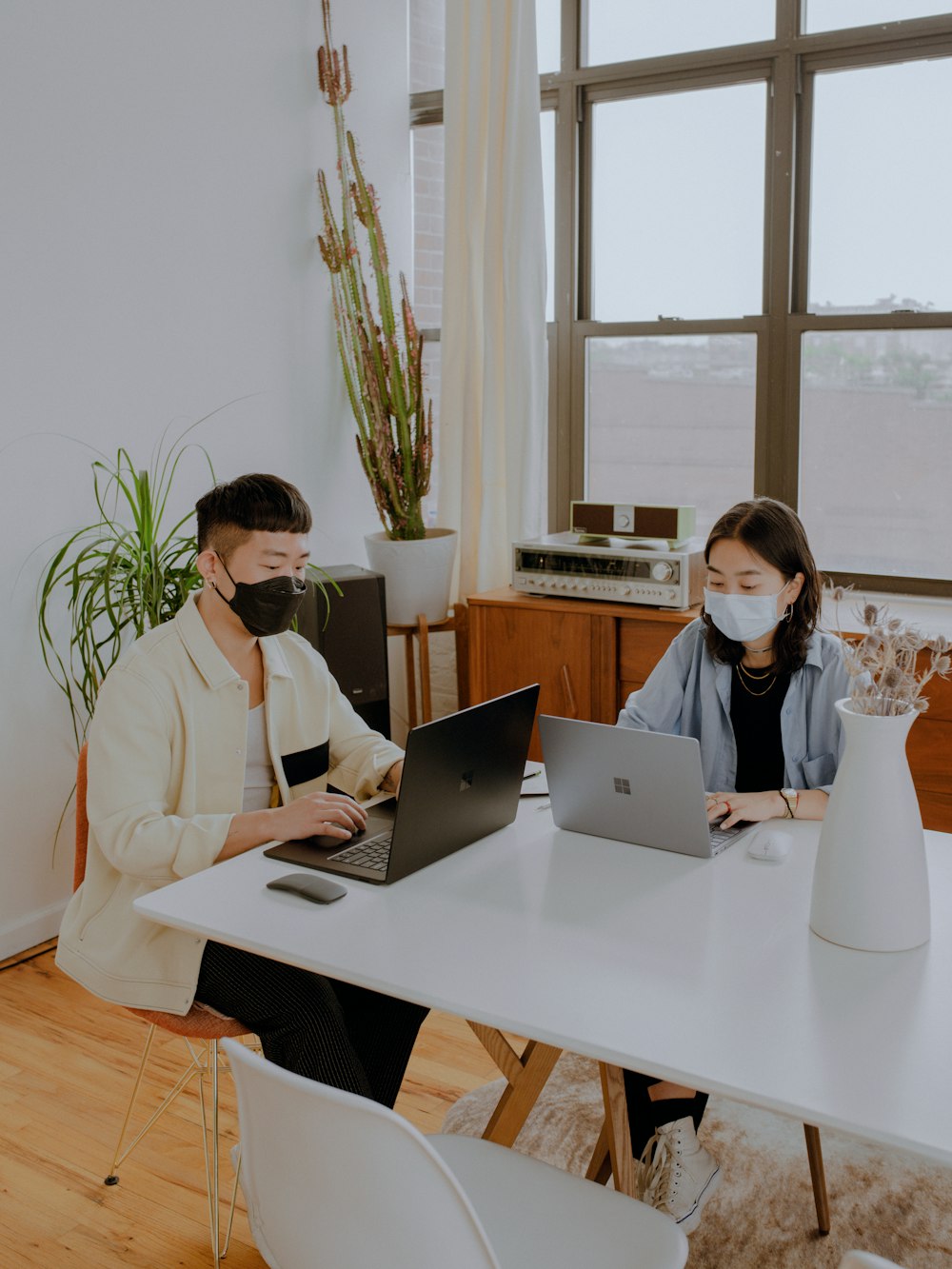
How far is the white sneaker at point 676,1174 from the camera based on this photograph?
1.85 metres

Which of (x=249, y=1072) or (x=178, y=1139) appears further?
(x=178, y=1139)

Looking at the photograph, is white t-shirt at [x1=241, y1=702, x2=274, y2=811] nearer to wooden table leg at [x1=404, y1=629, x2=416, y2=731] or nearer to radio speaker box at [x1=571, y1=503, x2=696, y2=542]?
radio speaker box at [x1=571, y1=503, x2=696, y2=542]

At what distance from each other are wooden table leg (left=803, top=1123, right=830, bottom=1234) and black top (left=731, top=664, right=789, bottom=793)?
62 cm

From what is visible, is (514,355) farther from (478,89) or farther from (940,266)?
(940,266)

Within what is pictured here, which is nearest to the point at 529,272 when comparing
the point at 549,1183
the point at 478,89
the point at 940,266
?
the point at 478,89

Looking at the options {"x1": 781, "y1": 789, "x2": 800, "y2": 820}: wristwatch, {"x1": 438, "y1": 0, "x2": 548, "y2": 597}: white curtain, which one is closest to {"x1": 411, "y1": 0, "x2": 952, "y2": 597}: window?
{"x1": 438, "y1": 0, "x2": 548, "y2": 597}: white curtain

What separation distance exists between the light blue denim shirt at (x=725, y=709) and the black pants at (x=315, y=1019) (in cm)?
76

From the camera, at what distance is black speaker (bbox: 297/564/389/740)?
139 inches

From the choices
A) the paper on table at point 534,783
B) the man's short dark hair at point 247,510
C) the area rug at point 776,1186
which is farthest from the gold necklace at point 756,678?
the man's short dark hair at point 247,510

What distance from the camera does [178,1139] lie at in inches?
96.1

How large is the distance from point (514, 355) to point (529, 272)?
271mm

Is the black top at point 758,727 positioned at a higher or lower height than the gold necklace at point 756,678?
lower

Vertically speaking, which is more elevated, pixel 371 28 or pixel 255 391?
pixel 371 28

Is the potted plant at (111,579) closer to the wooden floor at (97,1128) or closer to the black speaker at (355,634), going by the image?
the black speaker at (355,634)
